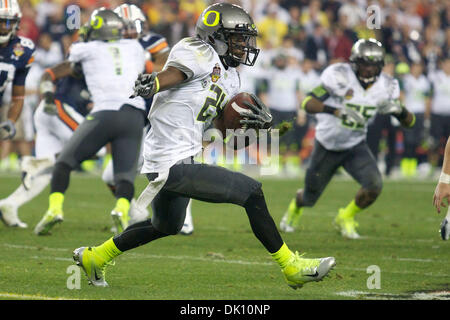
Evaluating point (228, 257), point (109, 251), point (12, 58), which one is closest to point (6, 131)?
point (12, 58)

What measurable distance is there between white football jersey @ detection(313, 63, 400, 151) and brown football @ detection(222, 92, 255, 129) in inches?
115

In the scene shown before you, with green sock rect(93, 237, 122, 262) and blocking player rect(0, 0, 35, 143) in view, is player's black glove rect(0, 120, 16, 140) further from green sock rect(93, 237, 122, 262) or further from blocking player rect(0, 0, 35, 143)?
green sock rect(93, 237, 122, 262)

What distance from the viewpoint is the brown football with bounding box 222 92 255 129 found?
15.9 feet

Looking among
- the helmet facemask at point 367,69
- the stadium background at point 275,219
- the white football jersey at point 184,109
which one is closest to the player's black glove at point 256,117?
the white football jersey at point 184,109

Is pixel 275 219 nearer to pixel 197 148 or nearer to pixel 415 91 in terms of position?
pixel 197 148

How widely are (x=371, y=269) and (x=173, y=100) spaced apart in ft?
6.05

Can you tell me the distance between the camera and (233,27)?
16.3 ft

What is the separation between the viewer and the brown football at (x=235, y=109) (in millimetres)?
4859

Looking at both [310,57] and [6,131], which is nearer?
[6,131]

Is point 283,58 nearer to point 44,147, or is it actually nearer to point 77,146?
point 44,147

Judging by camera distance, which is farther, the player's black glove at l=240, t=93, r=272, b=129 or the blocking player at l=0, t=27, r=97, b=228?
the blocking player at l=0, t=27, r=97, b=228

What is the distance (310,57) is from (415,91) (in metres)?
2.04

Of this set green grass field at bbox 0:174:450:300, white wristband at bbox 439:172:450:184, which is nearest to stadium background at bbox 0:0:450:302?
green grass field at bbox 0:174:450:300

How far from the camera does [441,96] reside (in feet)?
46.5
